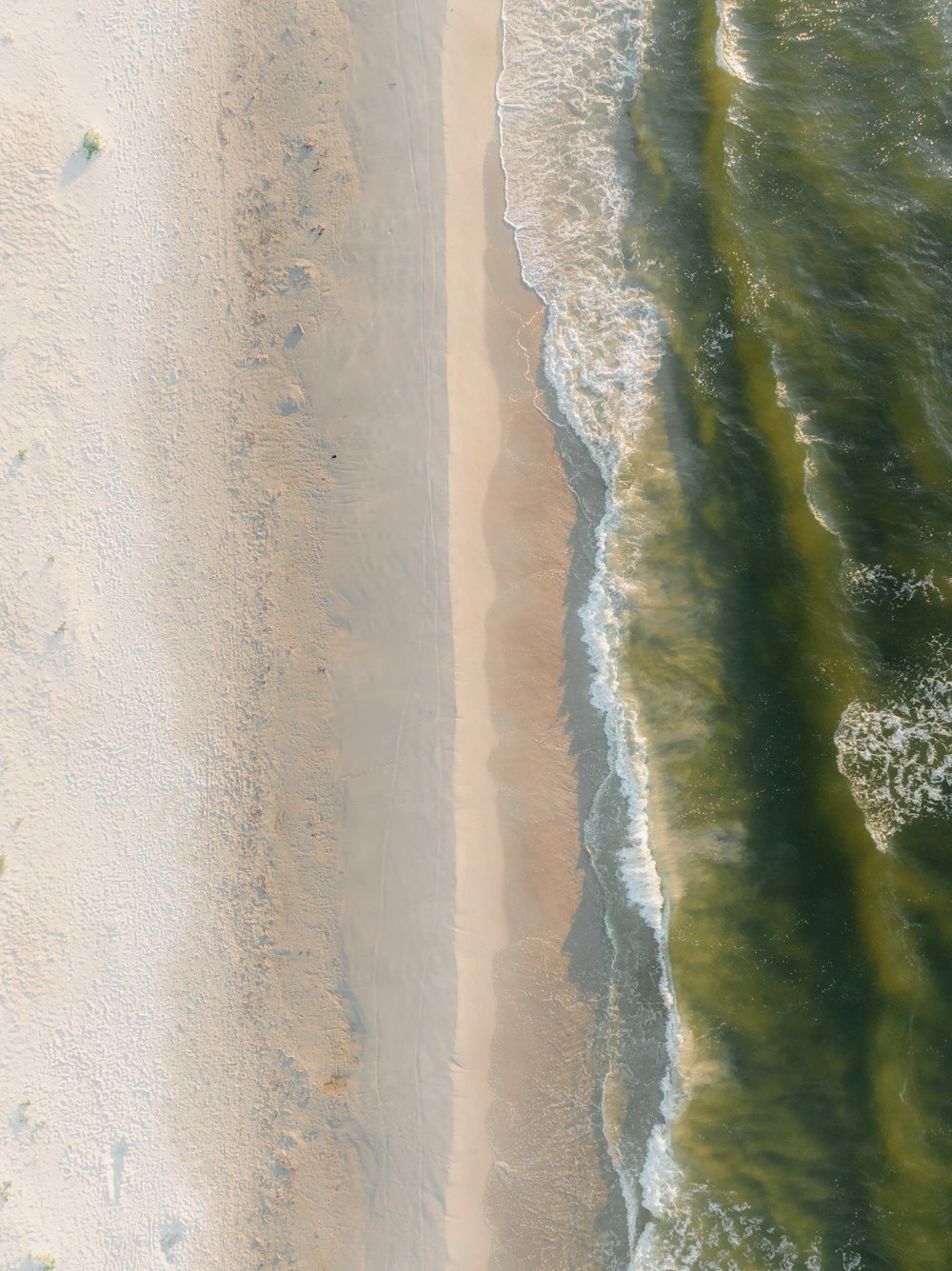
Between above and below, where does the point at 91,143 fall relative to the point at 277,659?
above

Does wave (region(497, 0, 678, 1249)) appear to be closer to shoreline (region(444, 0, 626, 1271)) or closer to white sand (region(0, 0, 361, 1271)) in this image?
shoreline (region(444, 0, 626, 1271))

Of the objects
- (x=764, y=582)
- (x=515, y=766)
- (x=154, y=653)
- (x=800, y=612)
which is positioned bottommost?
(x=515, y=766)

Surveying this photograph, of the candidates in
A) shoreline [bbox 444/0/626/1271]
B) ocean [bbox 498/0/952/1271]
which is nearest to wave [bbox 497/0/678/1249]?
ocean [bbox 498/0/952/1271]

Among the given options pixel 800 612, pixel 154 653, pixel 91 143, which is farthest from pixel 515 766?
pixel 91 143

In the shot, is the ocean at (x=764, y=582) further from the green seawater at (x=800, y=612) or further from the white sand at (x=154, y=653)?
the white sand at (x=154, y=653)

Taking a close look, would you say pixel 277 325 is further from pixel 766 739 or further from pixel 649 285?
pixel 766 739

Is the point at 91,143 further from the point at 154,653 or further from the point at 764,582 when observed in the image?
the point at 764,582
